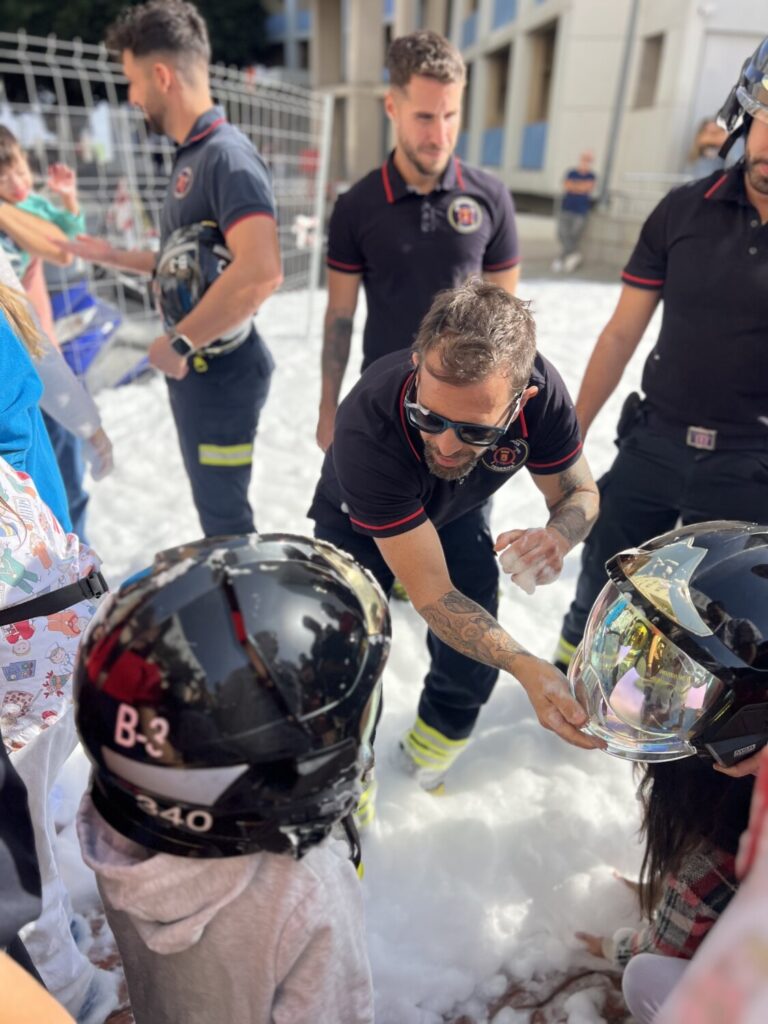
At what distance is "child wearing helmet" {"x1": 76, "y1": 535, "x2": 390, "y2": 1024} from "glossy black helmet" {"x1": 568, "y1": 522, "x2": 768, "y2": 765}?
0.61m

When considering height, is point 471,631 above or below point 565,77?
below

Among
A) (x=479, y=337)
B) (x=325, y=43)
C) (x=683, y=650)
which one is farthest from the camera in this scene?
(x=325, y=43)

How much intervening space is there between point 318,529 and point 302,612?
4.01 feet

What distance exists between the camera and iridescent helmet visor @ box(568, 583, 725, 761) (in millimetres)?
1496

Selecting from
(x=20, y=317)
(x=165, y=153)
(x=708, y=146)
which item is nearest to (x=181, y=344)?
(x=20, y=317)

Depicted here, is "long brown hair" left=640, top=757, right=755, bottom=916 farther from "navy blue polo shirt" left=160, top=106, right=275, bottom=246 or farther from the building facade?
the building facade

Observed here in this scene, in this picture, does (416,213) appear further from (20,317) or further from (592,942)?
(592,942)

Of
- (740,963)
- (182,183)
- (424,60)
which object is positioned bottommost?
(740,963)

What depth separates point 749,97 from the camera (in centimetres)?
204

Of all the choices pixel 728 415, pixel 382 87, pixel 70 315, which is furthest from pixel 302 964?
pixel 382 87

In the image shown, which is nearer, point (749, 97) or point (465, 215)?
point (749, 97)

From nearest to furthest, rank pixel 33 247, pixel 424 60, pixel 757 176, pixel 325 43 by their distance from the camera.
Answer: pixel 757 176 → pixel 424 60 → pixel 33 247 → pixel 325 43

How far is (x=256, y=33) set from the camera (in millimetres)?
33125

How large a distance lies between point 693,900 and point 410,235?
2.33 metres
